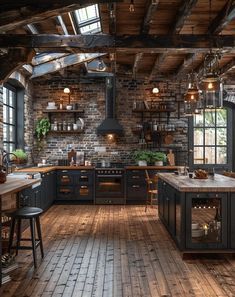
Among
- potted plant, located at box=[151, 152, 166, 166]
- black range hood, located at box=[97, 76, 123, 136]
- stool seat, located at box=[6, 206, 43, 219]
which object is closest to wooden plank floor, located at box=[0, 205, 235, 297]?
stool seat, located at box=[6, 206, 43, 219]

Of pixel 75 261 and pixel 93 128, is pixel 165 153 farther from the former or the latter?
pixel 75 261

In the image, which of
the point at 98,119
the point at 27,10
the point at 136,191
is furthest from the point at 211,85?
the point at 98,119

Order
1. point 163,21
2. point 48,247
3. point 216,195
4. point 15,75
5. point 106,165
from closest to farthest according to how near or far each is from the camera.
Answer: point 216,195 → point 48,247 → point 163,21 → point 15,75 → point 106,165

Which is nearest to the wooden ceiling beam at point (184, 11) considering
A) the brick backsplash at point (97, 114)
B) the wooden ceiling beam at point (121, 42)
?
the wooden ceiling beam at point (121, 42)

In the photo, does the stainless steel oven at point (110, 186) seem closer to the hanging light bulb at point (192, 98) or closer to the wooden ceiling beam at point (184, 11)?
the hanging light bulb at point (192, 98)

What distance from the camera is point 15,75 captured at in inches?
327

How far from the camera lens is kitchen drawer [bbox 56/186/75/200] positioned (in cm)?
967

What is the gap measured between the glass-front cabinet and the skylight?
380 centimetres

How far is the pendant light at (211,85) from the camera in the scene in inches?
179

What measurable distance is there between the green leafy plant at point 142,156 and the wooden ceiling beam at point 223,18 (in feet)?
14.2

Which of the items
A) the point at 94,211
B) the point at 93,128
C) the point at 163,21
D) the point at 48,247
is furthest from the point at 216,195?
the point at 93,128

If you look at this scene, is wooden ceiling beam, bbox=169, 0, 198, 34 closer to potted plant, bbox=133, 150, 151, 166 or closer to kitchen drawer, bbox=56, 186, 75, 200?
potted plant, bbox=133, 150, 151, 166

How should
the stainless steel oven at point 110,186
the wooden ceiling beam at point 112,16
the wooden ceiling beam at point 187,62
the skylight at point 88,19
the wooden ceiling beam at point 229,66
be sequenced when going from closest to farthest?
the wooden ceiling beam at point 112,16
the skylight at point 88,19
the wooden ceiling beam at point 187,62
the wooden ceiling beam at point 229,66
the stainless steel oven at point 110,186

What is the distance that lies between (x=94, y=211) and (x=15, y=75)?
11.5 ft
